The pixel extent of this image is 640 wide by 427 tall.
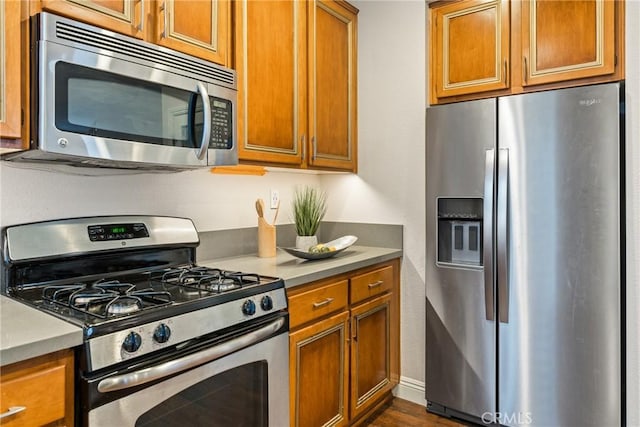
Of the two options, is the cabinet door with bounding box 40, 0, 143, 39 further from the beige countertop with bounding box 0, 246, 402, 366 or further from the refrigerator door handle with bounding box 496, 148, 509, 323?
the refrigerator door handle with bounding box 496, 148, 509, 323

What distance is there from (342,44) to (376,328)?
169cm

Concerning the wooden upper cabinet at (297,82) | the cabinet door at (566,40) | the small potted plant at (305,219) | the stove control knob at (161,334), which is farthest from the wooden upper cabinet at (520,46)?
the stove control knob at (161,334)

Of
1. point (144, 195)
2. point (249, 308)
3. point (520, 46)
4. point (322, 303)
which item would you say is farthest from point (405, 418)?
point (520, 46)

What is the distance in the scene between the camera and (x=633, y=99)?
1449mm

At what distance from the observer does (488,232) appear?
6.70 ft

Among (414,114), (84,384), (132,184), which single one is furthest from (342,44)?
(84,384)

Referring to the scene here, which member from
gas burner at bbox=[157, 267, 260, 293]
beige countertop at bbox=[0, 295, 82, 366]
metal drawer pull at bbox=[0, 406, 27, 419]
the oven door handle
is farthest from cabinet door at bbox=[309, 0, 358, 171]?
metal drawer pull at bbox=[0, 406, 27, 419]

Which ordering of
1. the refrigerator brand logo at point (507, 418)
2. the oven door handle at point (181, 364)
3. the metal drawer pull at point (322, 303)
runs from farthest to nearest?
the refrigerator brand logo at point (507, 418) → the metal drawer pull at point (322, 303) → the oven door handle at point (181, 364)

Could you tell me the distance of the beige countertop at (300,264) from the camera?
1.76 metres

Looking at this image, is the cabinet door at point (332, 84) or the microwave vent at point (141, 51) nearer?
the microwave vent at point (141, 51)

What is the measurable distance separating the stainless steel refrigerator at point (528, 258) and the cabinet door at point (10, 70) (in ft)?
6.01

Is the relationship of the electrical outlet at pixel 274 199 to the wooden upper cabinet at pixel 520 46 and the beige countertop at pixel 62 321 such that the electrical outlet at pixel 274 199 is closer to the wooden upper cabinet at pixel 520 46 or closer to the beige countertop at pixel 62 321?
the beige countertop at pixel 62 321

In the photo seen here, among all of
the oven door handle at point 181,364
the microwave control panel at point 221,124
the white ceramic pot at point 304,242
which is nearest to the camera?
the oven door handle at point 181,364

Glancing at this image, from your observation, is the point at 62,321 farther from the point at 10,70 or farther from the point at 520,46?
the point at 520,46
